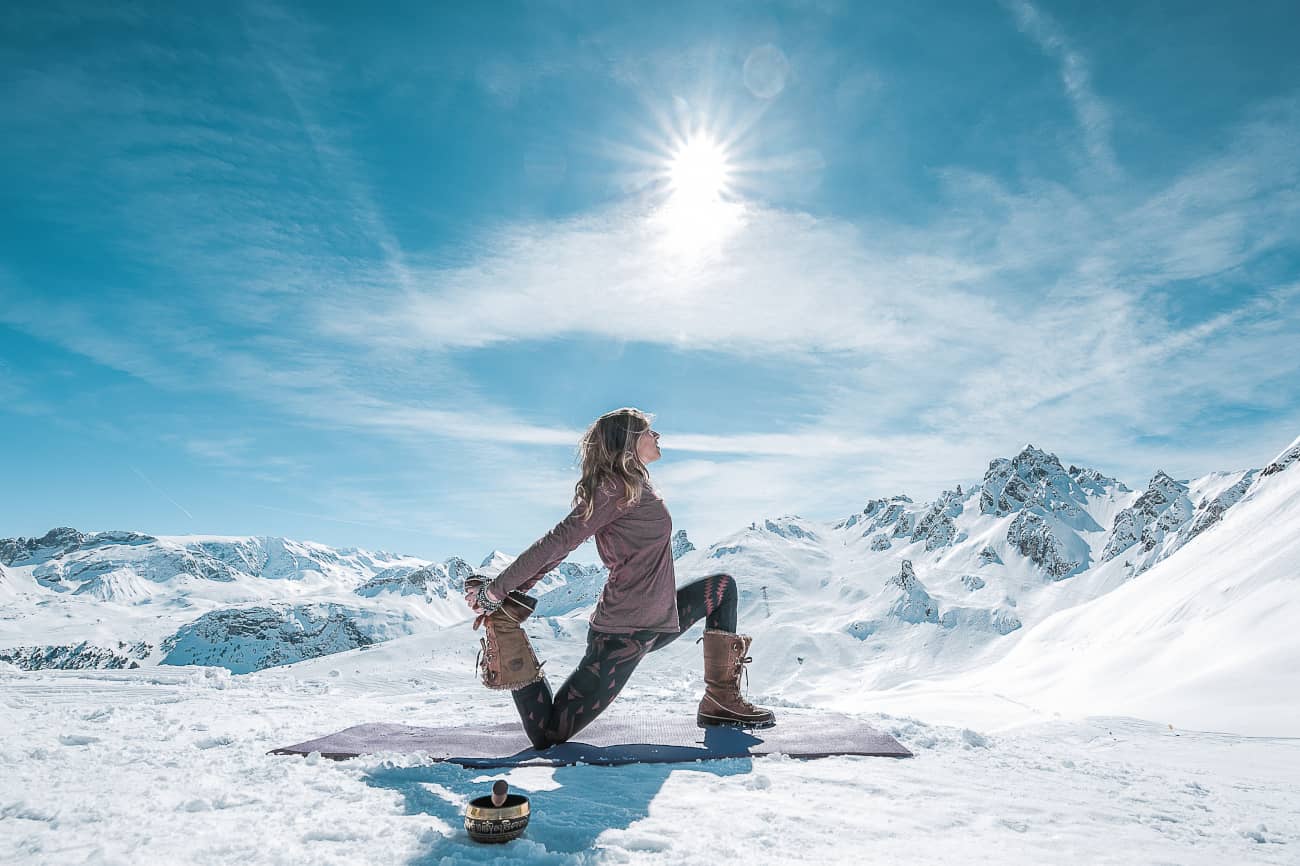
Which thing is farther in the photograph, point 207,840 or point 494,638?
point 494,638

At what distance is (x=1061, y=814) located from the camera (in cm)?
376

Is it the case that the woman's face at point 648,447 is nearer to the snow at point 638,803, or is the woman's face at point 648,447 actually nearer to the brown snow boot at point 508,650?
the brown snow boot at point 508,650

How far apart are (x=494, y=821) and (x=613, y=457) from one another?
302cm

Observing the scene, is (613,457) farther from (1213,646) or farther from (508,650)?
(1213,646)

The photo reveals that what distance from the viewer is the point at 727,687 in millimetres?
6648

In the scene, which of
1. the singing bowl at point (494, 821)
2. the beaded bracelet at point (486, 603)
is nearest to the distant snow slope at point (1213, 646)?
the beaded bracelet at point (486, 603)

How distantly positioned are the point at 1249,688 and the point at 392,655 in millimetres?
129457

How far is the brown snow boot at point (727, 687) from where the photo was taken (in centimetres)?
654

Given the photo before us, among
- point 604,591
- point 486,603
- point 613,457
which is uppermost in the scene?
point 613,457

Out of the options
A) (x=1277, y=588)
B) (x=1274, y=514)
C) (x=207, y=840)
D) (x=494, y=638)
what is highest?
(x=1274, y=514)

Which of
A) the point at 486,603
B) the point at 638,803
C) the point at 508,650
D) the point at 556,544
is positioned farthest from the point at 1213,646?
the point at 638,803

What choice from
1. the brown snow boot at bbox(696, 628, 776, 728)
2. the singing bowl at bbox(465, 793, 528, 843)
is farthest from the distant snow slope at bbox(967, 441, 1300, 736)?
the singing bowl at bbox(465, 793, 528, 843)

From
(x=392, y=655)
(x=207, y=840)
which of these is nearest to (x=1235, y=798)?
(x=207, y=840)

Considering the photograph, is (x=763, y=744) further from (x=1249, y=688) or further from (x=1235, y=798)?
(x=1249, y=688)
